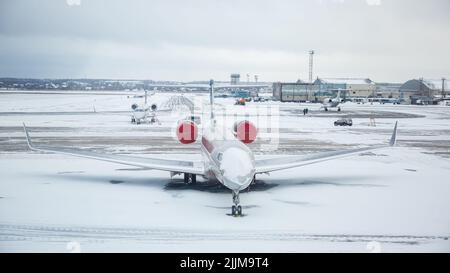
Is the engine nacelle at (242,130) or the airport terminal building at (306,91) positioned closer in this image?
the engine nacelle at (242,130)

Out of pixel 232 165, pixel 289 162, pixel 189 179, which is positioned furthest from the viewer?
pixel 189 179

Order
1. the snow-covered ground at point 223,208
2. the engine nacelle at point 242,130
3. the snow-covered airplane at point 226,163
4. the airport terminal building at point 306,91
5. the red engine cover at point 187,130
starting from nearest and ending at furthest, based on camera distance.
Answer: the snow-covered ground at point 223,208
the snow-covered airplane at point 226,163
the engine nacelle at point 242,130
the red engine cover at point 187,130
the airport terminal building at point 306,91

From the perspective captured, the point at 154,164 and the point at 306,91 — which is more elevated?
the point at 306,91

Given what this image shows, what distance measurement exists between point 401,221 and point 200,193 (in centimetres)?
770

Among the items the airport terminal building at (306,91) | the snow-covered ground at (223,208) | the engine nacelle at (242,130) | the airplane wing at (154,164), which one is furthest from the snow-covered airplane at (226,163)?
the airport terminal building at (306,91)

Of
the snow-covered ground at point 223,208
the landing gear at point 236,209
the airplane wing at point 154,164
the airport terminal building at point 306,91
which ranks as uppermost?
the airport terminal building at point 306,91

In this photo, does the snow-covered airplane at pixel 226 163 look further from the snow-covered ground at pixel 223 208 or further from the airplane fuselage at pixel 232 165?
the snow-covered ground at pixel 223 208

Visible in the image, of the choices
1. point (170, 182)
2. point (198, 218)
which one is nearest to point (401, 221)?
point (198, 218)

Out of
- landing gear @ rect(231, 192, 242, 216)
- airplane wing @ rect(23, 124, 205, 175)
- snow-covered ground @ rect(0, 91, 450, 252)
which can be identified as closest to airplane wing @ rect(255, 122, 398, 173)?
snow-covered ground @ rect(0, 91, 450, 252)

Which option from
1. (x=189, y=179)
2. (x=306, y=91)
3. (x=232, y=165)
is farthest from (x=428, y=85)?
(x=232, y=165)

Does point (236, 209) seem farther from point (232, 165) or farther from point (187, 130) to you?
point (187, 130)

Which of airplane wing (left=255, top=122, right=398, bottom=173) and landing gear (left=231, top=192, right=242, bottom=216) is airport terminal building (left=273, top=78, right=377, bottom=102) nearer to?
airplane wing (left=255, top=122, right=398, bottom=173)

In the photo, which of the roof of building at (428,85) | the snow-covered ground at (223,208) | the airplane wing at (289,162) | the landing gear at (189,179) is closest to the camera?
the snow-covered ground at (223,208)

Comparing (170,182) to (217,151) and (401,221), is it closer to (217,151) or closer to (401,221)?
(217,151)
